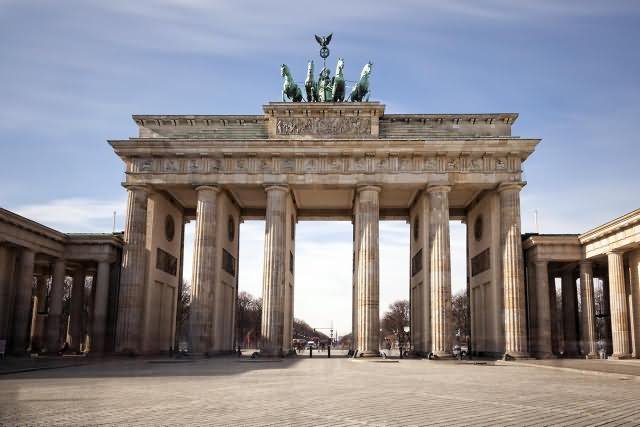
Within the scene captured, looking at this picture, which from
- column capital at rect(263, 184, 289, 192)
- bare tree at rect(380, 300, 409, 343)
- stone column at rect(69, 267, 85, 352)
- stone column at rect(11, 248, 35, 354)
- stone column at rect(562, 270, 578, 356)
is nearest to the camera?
stone column at rect(11, 248, 35, 354)

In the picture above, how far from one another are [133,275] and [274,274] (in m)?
9.74

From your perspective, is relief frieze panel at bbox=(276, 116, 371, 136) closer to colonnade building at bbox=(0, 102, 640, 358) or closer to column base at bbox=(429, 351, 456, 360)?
colonnade building at bbox=(0, 102, 640, 358)

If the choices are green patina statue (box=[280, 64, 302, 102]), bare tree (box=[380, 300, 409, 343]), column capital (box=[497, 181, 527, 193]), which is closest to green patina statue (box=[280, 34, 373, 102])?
green patina statue (box=[280, 64, 302, 102])

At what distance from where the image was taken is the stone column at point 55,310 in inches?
1612

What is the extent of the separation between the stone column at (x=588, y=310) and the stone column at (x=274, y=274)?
20384mm

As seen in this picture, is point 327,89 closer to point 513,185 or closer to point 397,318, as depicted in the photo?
point 513,185

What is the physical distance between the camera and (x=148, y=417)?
10438 millimetres

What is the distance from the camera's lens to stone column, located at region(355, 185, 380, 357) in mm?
40062

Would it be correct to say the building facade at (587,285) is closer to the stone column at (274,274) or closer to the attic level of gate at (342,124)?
the attic level of gate at (342,124)

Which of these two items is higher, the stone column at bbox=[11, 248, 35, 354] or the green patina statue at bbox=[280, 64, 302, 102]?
the green patina statue at bbox=[280, 64, 302, 102]

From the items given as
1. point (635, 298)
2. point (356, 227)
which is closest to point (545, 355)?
point (635, 298)

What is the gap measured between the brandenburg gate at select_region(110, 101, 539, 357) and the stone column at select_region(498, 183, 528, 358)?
0.22 ft

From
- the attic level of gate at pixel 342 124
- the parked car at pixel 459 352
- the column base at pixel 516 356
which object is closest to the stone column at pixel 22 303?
the attic level of gate at pixel 342 124

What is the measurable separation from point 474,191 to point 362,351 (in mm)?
14597
